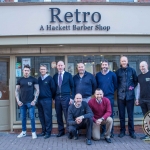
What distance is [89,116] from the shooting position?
688cm

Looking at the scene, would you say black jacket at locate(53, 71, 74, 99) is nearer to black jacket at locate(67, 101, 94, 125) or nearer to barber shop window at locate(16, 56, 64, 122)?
black jacket at locate(67, 101, 94, 125)

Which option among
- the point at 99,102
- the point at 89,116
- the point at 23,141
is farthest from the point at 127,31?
the point at 23,141

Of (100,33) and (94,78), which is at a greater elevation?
(100,33)

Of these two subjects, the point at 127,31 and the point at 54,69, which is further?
the point at 54,69

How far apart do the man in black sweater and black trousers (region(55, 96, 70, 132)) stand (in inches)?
18.7

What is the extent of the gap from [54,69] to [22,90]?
140 cm

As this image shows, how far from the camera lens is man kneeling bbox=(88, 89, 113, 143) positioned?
7027mm

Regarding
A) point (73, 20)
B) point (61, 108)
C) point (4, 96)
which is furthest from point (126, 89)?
point (4, 96)

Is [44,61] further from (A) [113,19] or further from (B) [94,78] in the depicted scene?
(A) [113,19]

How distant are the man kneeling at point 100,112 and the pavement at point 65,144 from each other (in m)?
0.25

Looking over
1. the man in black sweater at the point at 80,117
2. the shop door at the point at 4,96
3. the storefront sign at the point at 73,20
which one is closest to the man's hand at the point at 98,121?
the man in black sweater at the point at 80,117

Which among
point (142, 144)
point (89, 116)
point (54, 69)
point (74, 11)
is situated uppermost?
point (74, 11)

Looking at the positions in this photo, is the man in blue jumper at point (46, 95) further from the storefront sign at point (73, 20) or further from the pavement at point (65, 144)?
the storefront sign at point (73, 20)

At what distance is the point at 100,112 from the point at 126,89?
3.30ft
